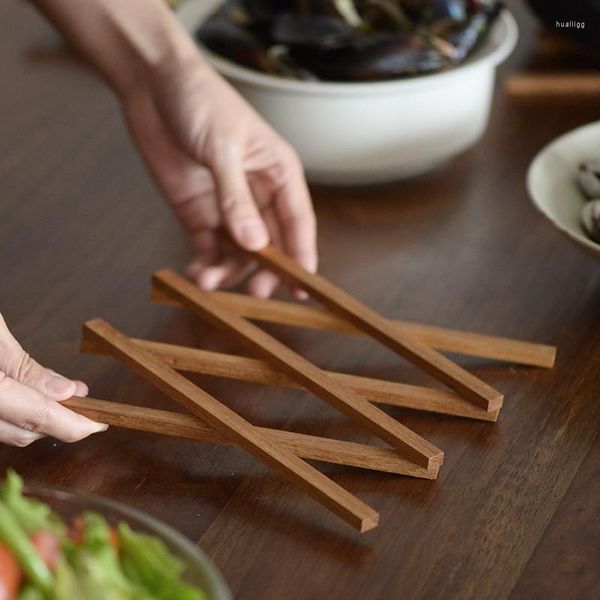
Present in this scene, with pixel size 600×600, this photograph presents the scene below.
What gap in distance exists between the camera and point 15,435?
2.66 ft

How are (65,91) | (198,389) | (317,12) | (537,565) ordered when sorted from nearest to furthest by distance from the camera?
1. (537,565)
2. (198,389)
3. (317,12)
4. (65,91)

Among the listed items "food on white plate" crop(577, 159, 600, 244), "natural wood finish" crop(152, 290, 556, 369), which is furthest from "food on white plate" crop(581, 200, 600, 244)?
"natural wood finish" crop(152, 290, 556, 369)

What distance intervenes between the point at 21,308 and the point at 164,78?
0.96 feet

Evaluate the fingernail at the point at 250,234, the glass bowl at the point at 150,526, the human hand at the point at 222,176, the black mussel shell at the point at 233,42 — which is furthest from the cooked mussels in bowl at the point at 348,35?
the glass bowl at the point at 150,526

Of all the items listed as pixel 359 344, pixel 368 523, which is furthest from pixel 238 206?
pixel 368 523

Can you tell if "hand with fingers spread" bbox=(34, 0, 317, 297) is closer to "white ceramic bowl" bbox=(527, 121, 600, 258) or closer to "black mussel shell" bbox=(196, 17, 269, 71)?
"black mussel shell" bbox=(196, 17, 269, 71)

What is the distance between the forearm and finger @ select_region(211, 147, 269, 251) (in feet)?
0.40

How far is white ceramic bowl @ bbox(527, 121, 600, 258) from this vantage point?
3.42 feet

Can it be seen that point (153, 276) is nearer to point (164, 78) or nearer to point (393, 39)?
point (164, 78)

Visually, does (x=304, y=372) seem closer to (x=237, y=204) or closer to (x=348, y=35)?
(x=237, y=204)

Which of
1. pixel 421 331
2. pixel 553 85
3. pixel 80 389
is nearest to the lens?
pixel 80 389

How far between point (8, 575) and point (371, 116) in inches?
29.2

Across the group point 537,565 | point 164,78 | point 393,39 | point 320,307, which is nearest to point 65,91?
point 164,78

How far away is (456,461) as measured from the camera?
83cm
